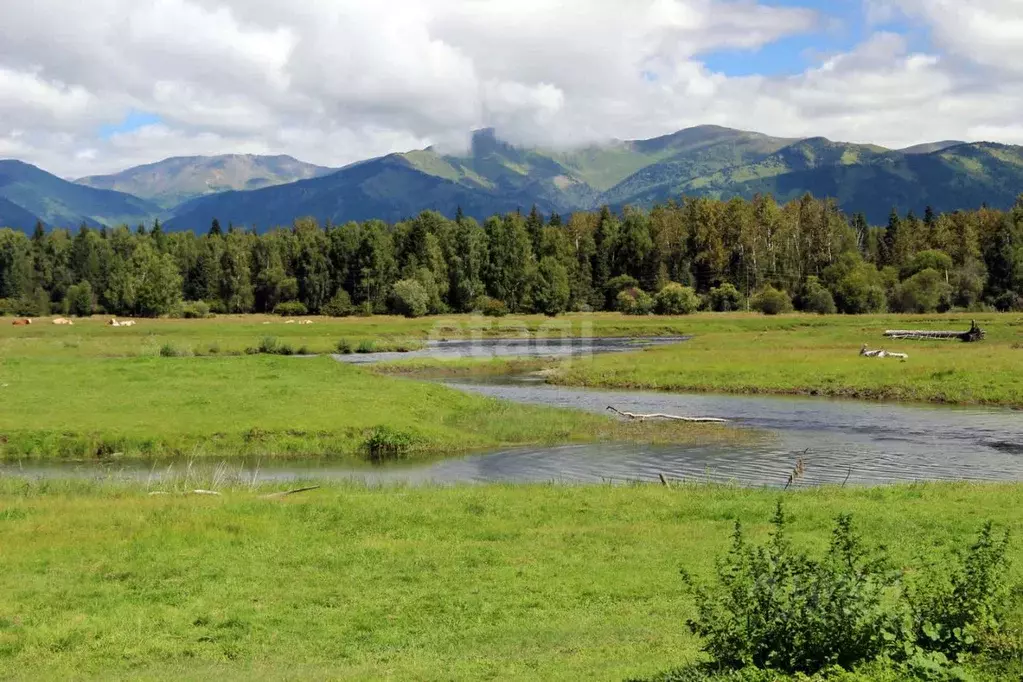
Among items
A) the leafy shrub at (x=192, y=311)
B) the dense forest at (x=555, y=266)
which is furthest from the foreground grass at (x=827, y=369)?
the leafy shrub at (x=192, y=311)

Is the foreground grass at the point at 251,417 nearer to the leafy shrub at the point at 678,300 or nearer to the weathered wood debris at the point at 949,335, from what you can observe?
the weathered wood debris at the point at 949,335

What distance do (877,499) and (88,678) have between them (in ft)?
67.7

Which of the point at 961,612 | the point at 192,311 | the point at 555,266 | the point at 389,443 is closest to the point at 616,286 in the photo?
the point at 555,266

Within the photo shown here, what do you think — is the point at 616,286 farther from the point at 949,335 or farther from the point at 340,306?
the point at 949,335

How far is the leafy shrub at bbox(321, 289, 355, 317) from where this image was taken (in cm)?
16662

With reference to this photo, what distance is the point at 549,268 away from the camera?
6516 inches

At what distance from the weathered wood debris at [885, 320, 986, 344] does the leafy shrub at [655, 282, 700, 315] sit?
59.3m

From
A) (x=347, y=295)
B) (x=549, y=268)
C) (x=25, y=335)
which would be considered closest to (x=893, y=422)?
(x=25, y=335)

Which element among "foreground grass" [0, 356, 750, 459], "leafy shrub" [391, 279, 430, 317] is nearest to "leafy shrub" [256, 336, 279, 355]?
"foreground grass" [0, 356, 750, 459]

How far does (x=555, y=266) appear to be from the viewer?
166500mm

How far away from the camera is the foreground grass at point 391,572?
44.9ft

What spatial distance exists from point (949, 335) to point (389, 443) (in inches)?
2743

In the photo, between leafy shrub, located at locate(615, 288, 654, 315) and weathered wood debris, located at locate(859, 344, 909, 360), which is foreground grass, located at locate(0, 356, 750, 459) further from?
leafy shrub, located at locate(615, 288, 654, 315)

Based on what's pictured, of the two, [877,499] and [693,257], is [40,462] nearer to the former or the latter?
[877,499]
